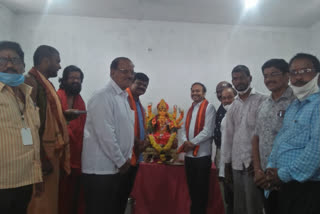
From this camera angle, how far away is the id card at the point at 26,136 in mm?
1254

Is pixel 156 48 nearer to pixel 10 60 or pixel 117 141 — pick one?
pixel 117 141

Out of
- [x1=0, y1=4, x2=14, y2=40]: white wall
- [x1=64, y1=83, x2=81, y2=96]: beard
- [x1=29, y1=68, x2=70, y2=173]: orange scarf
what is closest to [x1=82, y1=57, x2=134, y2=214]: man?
[x1=29, y1=68, x2=70, y2=173]: orange scarf

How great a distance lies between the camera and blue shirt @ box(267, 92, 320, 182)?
115cm

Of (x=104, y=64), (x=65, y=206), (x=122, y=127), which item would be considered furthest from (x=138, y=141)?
(x=104, y=64)

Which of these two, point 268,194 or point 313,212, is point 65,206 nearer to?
point 268,194

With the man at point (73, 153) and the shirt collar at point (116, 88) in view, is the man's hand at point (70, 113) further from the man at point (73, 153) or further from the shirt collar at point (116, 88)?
the shirt collar at point (116, 88)

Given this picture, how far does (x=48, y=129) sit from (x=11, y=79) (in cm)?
48

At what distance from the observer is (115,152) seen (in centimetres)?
149

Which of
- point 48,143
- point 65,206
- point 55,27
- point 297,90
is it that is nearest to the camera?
point 297,90

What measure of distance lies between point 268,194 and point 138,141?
121 centimetres

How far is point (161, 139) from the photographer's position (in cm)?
288

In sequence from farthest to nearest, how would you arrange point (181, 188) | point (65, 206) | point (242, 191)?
point (181, 188) → point (65, 206) → point (242, 191)

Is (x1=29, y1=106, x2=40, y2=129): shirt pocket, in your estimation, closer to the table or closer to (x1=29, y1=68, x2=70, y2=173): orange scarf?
(x1=29, y1=68, x2=70, y2=173): orange scarf

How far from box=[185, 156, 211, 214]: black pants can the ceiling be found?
2544mm
